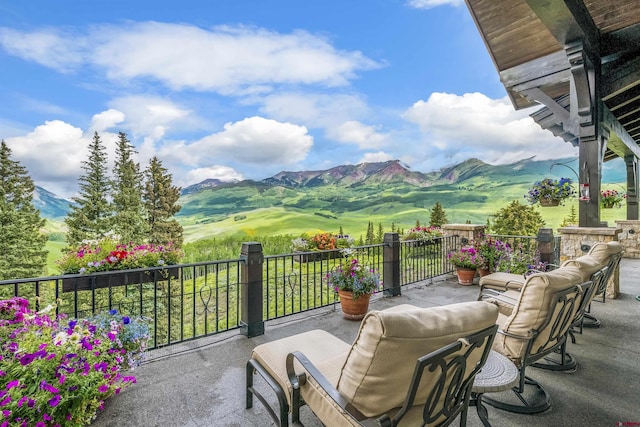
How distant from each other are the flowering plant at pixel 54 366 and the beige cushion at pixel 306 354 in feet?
3.30

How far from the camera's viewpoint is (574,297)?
79.1 inches

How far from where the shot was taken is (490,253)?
5.65 m

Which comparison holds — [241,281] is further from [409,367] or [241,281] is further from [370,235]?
[370,235]

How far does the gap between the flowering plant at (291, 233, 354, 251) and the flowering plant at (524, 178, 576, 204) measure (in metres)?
3.10

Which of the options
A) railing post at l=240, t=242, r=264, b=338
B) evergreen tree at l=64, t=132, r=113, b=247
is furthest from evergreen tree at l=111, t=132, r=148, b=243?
railing post at l=240, t=242, r=264, b=338

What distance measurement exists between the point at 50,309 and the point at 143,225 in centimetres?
1744

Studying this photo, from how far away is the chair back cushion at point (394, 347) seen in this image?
105 cm

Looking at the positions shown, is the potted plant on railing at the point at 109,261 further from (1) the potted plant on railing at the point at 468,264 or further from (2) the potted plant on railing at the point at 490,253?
(2) the potted plant on railing at the point at 490,253

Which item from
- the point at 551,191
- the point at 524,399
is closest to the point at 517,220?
the point at 551,191

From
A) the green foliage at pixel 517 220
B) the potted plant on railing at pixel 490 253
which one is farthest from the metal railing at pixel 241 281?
the green foliage at pixel 517 220

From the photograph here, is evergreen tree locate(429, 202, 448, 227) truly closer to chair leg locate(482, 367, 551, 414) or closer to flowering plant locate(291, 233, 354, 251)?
flowering plant locate(291, 233, 354, 251)

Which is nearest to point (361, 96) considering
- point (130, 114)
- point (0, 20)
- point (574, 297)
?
point (130, 114)

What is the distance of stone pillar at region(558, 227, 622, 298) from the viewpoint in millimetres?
4422

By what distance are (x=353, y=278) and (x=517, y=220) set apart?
10704 mm
